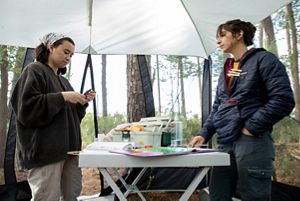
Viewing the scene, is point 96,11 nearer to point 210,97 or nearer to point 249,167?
point 210,97

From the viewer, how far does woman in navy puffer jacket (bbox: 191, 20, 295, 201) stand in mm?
1521

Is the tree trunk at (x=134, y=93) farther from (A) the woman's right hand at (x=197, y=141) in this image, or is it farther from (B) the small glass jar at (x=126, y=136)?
(A) the woman's right hand at (x=197, y=141)

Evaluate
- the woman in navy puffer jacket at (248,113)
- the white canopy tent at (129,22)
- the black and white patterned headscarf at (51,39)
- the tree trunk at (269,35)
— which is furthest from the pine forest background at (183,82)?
the woman in navy puffer jacket at (248,113)

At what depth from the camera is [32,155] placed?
174cm

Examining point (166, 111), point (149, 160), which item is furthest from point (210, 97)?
point (149, 160)

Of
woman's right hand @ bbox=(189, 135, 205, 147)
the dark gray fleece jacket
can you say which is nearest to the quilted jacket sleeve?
woman's right hand @ bbox=(189, 135, 205, 147)

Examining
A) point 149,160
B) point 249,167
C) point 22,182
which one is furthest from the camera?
point 22,182

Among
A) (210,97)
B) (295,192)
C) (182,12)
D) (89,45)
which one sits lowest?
(295,192)

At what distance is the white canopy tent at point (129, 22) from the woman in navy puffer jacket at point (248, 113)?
1.19m

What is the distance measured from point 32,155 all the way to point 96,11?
191cm

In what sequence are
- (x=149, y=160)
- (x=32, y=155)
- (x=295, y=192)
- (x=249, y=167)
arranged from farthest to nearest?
(x=295, y=192), (x=32, y=155), (x=249, y=167), (x=149, y=160)

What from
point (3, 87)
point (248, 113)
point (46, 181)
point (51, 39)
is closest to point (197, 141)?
point (248, 113)

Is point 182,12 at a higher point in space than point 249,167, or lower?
higher

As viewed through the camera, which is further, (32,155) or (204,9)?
(204,9)
